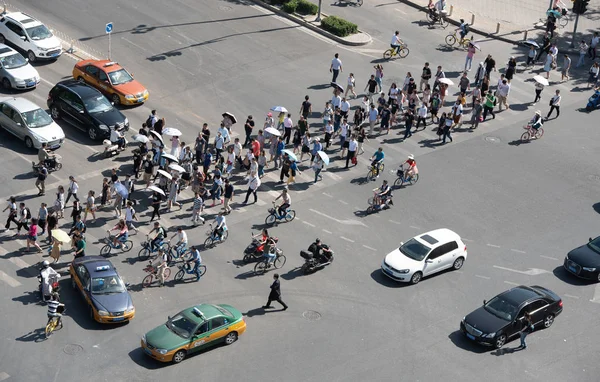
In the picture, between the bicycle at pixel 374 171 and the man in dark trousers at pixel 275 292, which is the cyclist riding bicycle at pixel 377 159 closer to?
the bicycle at pixel 374 171

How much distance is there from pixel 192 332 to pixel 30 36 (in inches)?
971

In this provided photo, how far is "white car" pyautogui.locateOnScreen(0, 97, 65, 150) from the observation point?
41572mm

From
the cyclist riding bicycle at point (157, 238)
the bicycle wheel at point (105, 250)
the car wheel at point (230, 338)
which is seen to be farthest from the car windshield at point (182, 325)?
the bicycle wheel at point (105, 250)

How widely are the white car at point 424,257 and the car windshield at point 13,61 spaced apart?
22384mm

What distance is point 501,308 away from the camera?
33000 millimetres

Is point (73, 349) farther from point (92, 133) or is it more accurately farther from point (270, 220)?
point (92, 133)

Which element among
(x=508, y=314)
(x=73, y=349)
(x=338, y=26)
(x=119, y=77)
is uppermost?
(x=338, y=26)

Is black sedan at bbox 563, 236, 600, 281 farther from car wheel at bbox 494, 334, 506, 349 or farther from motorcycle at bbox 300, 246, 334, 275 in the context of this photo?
motorcycle at bbox 300, 246, 334, 275

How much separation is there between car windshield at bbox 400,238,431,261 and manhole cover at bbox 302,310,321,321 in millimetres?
4604

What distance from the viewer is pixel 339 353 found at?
31641 millimetres

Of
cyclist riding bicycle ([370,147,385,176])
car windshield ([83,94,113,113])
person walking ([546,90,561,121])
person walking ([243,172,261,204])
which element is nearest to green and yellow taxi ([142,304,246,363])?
person walking ([243,172,261,204])

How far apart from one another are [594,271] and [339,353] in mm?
11120

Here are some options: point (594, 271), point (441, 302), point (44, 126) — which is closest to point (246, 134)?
point (44, 126)

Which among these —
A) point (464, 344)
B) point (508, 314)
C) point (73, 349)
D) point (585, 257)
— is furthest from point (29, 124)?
point (585, 257)
